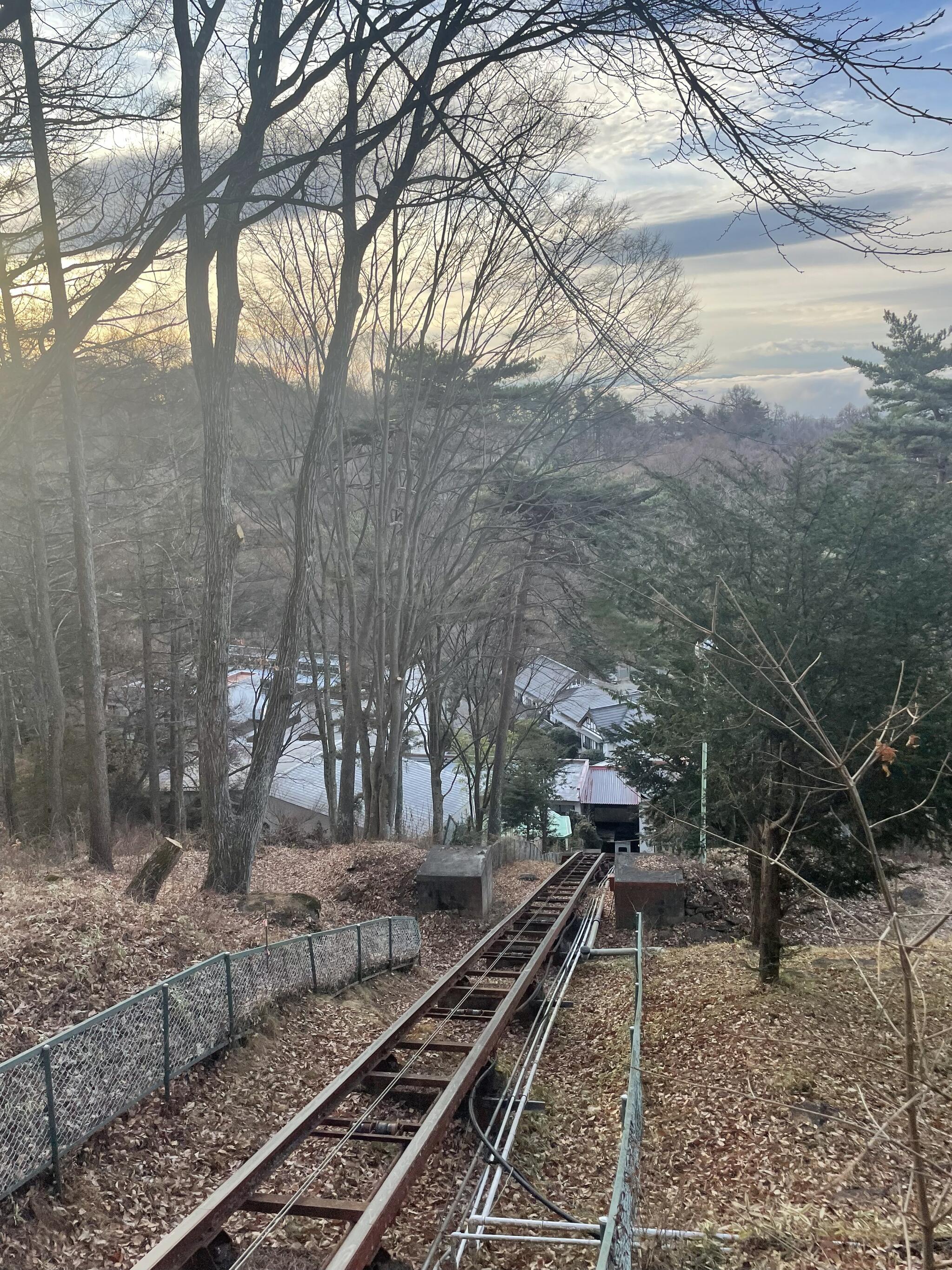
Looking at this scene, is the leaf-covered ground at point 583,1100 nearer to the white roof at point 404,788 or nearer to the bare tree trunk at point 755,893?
the bare tree trunk at point 755,893

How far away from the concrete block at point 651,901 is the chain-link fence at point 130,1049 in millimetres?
8769

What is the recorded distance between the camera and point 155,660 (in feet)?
100

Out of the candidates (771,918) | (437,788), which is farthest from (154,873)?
(437,788)

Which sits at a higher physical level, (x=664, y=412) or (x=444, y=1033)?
(x=664, y=412)

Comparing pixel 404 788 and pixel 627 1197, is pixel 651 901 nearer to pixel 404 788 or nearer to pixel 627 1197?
pixel 627 1197

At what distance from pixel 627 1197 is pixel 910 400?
37.1 meters

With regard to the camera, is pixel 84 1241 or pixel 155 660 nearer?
pixel 84 1241

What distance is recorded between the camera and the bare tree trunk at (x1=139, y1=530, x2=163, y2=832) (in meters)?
25.6

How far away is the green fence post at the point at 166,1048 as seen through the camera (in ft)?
23.9

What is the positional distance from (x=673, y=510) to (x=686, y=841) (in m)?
7.05

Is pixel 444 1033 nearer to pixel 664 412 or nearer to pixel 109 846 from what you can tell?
pixel 109 846

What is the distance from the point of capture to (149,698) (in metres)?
27.8

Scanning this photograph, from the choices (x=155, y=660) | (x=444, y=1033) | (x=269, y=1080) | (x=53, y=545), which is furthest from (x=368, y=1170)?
(x=155, y=660)

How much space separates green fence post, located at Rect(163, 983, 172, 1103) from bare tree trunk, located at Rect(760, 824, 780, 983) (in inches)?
240
